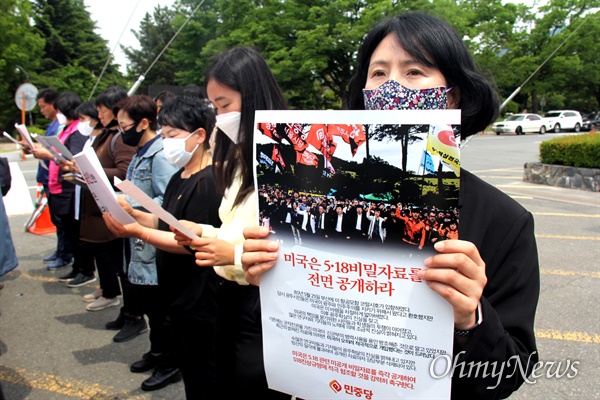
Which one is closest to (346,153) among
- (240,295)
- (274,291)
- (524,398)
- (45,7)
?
(274,291)

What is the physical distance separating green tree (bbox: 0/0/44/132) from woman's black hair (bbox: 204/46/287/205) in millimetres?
27982

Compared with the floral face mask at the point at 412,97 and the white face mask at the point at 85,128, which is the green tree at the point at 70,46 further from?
Answer: the floral face mask at the point at 412,97

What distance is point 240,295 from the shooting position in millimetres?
1774

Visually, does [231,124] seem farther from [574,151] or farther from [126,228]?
[574,151]

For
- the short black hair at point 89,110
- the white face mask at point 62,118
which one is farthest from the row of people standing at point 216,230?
the white face mask at point 62,118

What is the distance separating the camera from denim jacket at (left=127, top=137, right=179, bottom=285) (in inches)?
119

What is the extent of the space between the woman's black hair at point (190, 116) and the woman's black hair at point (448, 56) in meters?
1.53

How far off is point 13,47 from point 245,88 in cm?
2845

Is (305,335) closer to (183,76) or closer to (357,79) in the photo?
(357,79)

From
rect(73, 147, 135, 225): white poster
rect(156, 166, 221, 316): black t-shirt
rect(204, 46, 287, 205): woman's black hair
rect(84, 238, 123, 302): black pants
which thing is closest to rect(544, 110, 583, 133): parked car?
rect(84, 238, 123, 302): black pants

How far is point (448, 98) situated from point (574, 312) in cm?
350

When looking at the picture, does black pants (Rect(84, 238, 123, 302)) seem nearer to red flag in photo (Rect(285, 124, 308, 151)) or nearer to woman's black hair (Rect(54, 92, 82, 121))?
woman's black hair (Rect(54, 92, 82, 121))

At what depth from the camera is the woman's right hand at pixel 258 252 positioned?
3.42 feet

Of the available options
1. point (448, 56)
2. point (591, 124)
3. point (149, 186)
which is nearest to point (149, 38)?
point (591, 124)
